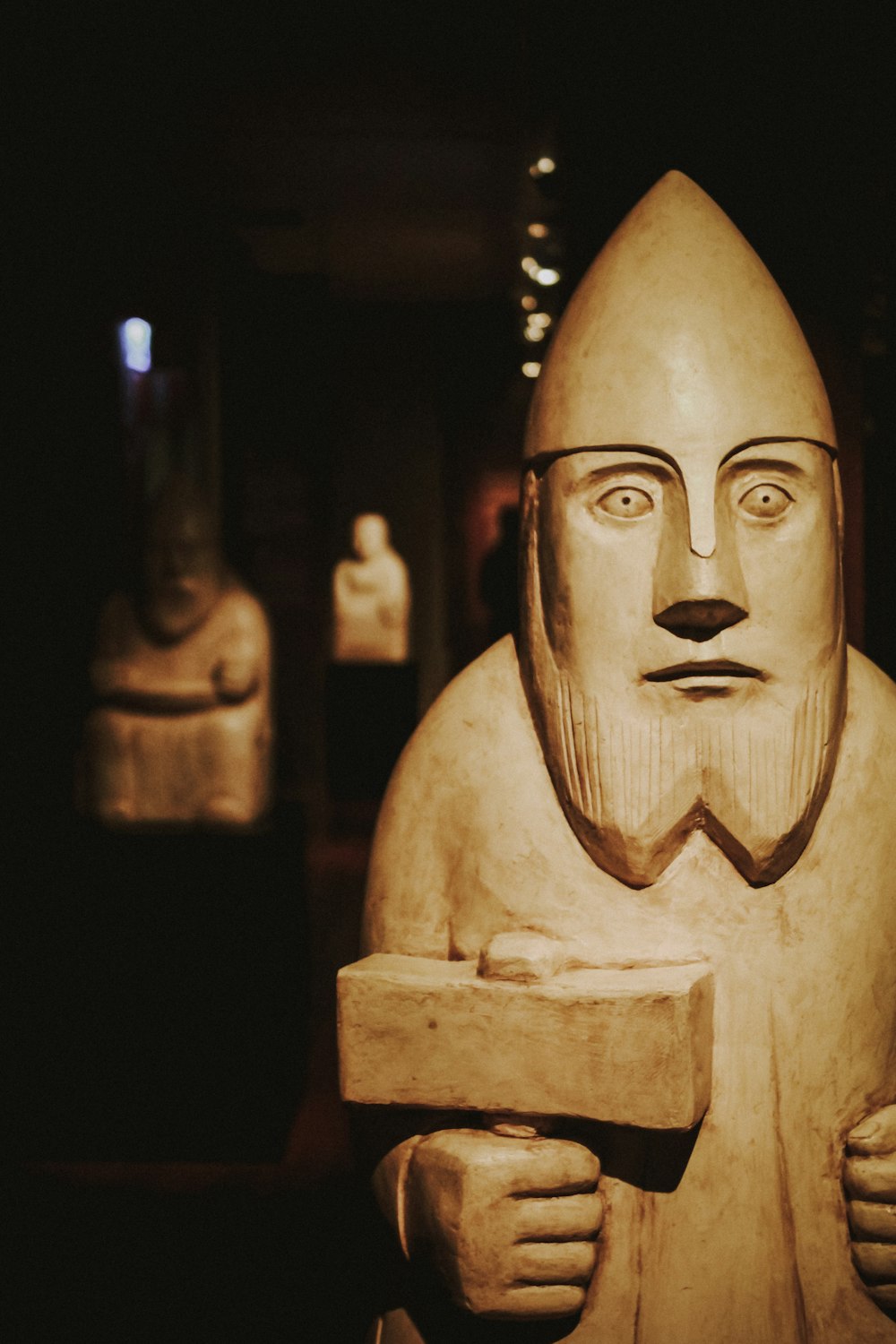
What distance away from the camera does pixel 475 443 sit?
8.28 meters

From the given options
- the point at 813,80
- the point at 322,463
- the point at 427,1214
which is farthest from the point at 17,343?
the point at 322,463

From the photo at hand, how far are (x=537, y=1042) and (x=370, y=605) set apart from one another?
5549 millimetres

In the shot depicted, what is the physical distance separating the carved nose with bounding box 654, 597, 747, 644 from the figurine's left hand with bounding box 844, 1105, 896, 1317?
68 cm

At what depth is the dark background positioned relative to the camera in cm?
282

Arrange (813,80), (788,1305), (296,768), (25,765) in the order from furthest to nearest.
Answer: (296,768) → (25,765) → (813,80) → (788,1305)

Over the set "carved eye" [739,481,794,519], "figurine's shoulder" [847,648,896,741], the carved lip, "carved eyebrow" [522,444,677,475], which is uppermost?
"carved eyebrow" [522,444,677,475]

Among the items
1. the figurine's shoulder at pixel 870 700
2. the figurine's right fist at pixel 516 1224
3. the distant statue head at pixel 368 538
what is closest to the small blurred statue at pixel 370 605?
the distant statue head at pixel 368 538

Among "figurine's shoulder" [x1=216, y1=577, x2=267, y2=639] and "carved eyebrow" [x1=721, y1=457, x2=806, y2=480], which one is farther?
"figurine's shoulder" [x1=216, y1=577, x2=267, y2=639]

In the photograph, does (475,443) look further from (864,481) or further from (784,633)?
(784,633)

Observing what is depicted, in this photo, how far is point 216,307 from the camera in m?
6.05

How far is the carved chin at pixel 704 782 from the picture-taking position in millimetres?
1712

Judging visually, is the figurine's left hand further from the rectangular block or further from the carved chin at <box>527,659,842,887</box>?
the carved chin at <box>527,659,842,887</box>

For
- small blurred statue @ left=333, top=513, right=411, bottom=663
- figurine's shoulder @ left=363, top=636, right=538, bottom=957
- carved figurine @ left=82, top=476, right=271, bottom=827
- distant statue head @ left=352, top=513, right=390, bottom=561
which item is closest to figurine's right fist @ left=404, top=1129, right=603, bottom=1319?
figurine's shoulder @ left=363, top=636, right=538, bottom=957

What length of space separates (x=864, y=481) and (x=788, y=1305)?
1783 mm
